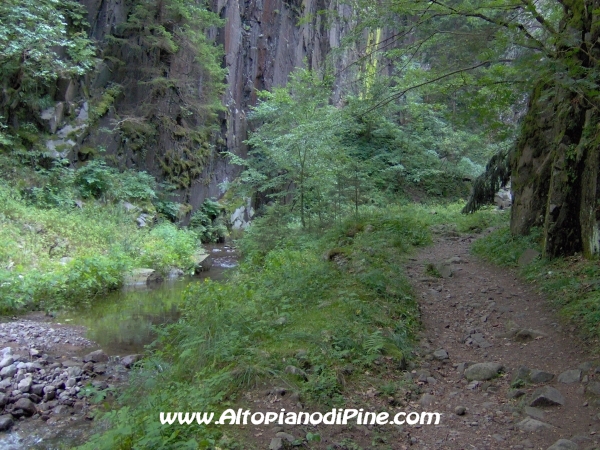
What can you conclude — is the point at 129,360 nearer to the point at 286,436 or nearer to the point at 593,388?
the point at 286,436

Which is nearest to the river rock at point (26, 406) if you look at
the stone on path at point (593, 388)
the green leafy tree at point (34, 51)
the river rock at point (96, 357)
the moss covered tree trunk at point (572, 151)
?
the river rock at point (96, 357)

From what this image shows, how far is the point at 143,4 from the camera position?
20.0 meters

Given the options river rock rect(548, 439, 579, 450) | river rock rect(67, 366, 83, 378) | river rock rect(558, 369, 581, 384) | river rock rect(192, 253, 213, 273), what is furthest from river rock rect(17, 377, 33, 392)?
river rock rect(192, 253, 213, 273)

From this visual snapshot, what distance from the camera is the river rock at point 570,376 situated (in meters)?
4.17

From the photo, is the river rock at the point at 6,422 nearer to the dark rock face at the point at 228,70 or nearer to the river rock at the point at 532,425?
the river rock at the point at 532,425

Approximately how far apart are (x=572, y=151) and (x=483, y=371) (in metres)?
4.19

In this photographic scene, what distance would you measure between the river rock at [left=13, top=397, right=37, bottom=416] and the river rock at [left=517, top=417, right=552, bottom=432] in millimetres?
5722

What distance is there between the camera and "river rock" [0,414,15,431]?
18.6ft

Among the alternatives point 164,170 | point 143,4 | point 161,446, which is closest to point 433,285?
point 161,446

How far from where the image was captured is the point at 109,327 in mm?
9656

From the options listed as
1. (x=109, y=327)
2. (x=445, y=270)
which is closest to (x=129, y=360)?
(x=109, y=327)

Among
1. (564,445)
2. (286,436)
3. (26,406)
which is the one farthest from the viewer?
(26,406)

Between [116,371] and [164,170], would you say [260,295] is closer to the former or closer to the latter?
[116,371]

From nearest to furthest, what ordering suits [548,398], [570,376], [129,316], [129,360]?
[548,398], [570,376], [129,360], [129,316]
